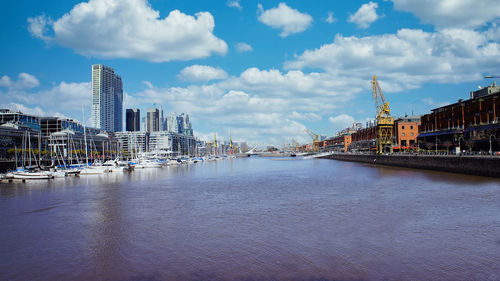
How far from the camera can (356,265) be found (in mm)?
13734

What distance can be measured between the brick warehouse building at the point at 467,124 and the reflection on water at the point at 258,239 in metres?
42.5

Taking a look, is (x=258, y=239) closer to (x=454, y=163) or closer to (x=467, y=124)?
(x=454, y=163)

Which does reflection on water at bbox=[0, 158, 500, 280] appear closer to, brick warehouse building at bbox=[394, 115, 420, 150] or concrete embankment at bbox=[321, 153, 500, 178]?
concrete embankment at bbox=[321, 153, 500, 178]

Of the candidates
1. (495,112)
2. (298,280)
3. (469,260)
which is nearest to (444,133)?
(495,112)

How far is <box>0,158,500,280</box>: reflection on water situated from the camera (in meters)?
13.6

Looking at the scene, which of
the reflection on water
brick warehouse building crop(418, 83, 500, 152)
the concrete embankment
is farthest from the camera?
brick warehouse building crop(418, 83, 500, 152)

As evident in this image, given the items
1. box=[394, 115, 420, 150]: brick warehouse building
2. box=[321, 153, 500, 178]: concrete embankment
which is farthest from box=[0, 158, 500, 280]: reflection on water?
box=[394, 115, 420, 150]: brick warehouse building

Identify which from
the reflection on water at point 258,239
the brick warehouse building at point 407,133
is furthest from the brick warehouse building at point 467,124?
the reflection on water at point 258,239

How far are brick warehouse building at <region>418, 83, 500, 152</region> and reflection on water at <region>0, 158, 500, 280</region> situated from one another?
1675 inches

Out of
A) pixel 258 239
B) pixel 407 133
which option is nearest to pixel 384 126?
pixel 407 133

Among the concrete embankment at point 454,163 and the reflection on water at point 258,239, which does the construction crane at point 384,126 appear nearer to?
the concrete embankment at point 454,163

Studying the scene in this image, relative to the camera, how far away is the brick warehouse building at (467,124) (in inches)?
2594

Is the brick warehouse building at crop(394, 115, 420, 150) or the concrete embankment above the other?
the brick warehouse building at crop(394, 115, 420, 150)

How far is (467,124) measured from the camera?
77.5 meters
